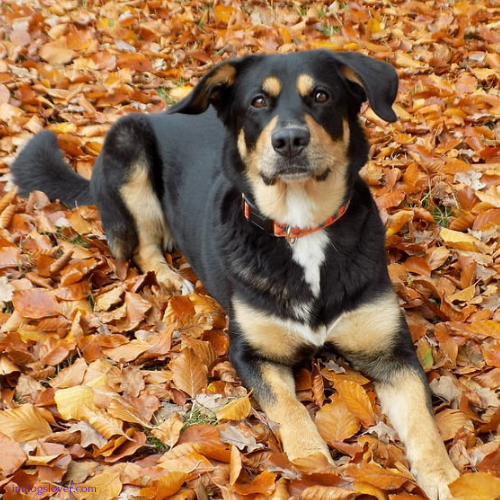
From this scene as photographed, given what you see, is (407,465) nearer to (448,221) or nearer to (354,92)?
(354,92)

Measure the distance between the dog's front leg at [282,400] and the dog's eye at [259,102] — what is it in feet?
4.05

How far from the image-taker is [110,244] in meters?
4.83

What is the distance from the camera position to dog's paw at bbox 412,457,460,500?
2.80 metres

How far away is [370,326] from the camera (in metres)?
3.44

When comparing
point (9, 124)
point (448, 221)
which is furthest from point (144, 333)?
point (9, 124)

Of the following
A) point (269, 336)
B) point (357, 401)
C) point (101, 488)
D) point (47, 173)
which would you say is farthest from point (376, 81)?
point (47, 173)

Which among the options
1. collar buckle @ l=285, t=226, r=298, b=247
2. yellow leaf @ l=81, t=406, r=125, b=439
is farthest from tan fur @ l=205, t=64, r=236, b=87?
yellow leaf @ l=81, t=406, r=125, b=439

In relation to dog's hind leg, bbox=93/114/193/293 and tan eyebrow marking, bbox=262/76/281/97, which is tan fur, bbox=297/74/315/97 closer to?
tan eyebrow marking, bbox=262/76/281/97

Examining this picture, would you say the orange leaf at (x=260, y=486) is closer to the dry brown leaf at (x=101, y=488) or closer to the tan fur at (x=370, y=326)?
the dry brown leaf at (x=101, y=488)

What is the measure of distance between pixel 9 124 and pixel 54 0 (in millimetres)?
3344

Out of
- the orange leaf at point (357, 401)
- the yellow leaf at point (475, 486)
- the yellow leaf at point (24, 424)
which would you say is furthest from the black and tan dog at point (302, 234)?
the yellow leaf at point (24, 424)

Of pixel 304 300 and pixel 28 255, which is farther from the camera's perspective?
pixel 28 255

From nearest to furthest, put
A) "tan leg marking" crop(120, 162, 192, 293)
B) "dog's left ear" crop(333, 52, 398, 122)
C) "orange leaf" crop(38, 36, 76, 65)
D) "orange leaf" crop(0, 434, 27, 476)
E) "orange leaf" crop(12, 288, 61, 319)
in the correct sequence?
"orange leaf" crop(0, 434, 27, 476) → "dog's left ear" crop(333, 52, 398, 122) → "orange leaf" crop(12, 288, 61, 319) → "tan leg marking" crop(120, 162, 192, 293) → "orange leaf" crop(38, 36, 76, 65)

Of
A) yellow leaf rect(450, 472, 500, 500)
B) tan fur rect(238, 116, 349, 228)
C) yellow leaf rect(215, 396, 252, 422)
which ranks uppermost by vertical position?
tan fur rect(238, 116, 349, 228)
